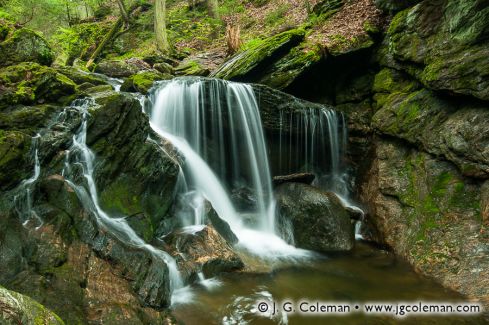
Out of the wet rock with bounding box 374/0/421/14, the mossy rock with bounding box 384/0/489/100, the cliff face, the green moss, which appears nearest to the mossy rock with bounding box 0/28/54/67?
the cliff face

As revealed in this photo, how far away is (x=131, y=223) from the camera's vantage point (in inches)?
248

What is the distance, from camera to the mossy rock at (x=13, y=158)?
16.7 feet

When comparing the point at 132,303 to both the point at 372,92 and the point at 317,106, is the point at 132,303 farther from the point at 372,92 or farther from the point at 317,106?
the point at 372,92

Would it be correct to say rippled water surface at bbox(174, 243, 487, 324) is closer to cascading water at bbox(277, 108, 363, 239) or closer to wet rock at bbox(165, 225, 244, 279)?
wet rock at bbox(165, 225, 244, 279)

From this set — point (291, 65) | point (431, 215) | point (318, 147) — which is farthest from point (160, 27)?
point (431, 215)

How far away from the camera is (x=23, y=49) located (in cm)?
785

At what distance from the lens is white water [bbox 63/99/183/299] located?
5.77 meters

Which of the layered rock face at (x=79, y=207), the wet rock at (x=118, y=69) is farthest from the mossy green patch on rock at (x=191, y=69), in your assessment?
the layered rock face at (x=79, y=207)

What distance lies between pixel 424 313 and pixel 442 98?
4.99 m

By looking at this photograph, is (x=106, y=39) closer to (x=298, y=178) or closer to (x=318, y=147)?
(x=318, y=147)

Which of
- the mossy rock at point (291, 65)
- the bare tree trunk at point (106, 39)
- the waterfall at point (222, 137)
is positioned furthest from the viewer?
the bare tree trunk at point (106, 39)

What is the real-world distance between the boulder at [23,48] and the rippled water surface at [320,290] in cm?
639

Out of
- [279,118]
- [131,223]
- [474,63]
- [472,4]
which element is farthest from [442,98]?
[131,223]

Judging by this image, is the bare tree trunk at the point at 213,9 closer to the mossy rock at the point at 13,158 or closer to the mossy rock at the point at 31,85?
the mossy rock at the point at 31,85
